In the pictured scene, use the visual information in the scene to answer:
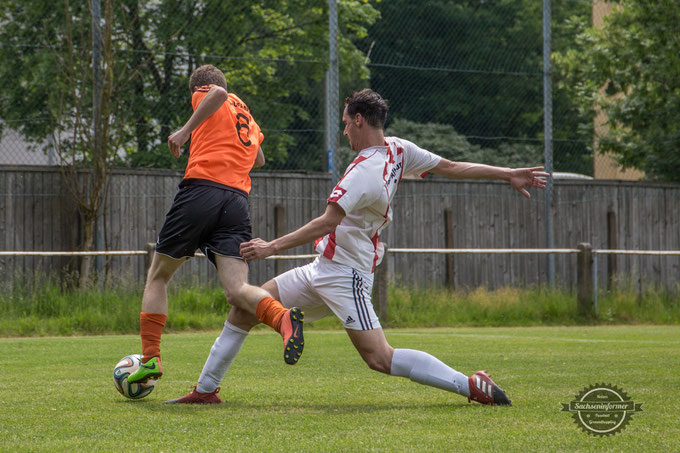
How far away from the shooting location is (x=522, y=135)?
17984 mm

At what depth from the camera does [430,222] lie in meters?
16.5

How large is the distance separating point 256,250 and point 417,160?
1180 millimetres

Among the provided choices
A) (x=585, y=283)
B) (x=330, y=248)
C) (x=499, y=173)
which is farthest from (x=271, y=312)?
(x=585, y=283)

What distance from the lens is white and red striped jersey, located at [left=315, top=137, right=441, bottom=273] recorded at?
5141 millimetres

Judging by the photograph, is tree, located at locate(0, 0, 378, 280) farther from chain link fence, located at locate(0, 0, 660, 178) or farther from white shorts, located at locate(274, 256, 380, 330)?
white shorts, located at locate(274, 256, 380, 330)

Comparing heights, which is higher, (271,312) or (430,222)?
→ (430,222)

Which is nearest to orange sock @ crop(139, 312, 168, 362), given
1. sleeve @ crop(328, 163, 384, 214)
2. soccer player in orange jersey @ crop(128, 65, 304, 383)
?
soccer player in orange jersey @ crop(128, 65, 304, 383)

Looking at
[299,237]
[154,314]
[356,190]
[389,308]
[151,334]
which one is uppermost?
[356,190]

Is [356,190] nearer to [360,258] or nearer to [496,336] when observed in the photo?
[360,258]

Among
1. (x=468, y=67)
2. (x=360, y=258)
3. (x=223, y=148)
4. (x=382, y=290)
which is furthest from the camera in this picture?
(x=468, y=67)

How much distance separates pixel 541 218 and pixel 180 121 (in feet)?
22.3

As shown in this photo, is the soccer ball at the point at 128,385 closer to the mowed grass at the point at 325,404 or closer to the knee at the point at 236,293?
the mowed grass at the point at 325,404

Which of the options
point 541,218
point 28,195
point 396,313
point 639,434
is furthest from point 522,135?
point 639,434

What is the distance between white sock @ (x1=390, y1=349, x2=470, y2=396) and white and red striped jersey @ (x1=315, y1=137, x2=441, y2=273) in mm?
548
